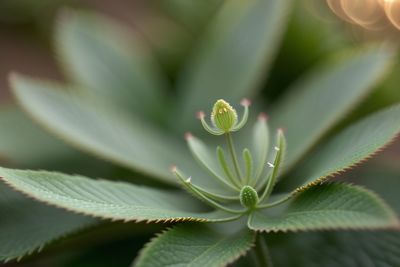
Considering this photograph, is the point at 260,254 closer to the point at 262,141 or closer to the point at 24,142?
the point at 262,141

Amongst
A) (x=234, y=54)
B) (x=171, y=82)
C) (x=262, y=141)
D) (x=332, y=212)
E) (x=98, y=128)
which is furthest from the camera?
(x=171, y=82)

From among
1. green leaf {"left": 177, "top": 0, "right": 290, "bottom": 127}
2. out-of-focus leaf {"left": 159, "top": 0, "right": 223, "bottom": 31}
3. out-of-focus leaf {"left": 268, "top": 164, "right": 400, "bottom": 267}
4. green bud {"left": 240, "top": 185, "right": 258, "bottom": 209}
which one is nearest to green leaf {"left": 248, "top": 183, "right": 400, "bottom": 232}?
green bud {"left": 240, "top": 185, "right": 258, "bottom": 209}

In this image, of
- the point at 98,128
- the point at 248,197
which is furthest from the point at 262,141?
the point at 98,128

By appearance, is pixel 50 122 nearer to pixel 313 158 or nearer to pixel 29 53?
pixel 313 158

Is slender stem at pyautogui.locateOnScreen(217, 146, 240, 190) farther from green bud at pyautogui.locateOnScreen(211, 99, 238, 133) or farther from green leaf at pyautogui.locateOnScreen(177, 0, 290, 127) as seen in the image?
green leaf at pyautogui.locateOnScreen(177, 0, 290, 127)

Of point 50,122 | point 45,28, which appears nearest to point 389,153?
point 50,122

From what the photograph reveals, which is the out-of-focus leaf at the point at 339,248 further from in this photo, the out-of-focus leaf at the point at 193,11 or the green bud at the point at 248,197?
the out-of-focus leaf at the point at 193,11
